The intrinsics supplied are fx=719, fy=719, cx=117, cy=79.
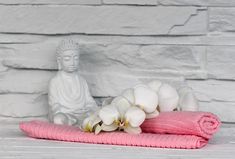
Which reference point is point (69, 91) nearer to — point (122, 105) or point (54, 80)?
point (54, 80)

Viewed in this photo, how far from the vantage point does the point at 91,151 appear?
4.55 ft

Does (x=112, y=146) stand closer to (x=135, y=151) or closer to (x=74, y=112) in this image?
(x=135, y=151)

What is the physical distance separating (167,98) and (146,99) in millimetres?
89

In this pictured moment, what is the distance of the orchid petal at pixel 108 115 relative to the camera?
1.44 metres

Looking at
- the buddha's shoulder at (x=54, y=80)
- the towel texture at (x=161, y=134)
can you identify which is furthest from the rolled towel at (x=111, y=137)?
the buddha's shoulder at (x=54, y=80)

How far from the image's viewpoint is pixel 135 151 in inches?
54.4

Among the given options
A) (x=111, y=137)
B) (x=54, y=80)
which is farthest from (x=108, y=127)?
(x=54, y=80)

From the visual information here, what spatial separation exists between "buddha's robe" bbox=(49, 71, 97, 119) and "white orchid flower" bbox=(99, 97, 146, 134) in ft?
0.61

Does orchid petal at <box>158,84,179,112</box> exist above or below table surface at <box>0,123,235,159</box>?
above

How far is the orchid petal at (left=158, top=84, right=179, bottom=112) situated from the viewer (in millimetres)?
1544

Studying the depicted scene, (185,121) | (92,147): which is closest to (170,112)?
(185,121)

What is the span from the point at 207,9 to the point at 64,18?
0.34 metres

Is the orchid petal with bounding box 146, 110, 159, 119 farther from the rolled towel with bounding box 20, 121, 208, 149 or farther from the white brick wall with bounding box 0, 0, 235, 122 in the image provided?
the white brick wall with bounding box 0, 0, 235, 122

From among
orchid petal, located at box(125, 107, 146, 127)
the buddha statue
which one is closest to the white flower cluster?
orchid petal, located at box(125, 107, 146, 127)
